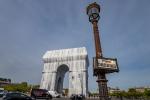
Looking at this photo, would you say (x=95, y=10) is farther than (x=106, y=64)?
Yes

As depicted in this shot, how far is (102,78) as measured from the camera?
12445 millimetres

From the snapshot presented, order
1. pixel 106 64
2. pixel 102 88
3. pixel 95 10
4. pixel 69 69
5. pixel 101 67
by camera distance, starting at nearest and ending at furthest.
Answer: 1. pixel 102 88
2. pixel 101 67
3. pixel 106 64
4. pixel 95 10
5. pixel 69 69

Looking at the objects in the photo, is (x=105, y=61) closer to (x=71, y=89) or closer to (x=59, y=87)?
(x=71, y=89)

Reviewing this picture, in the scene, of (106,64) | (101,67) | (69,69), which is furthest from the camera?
(69,69)

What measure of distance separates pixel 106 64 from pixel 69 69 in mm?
53517

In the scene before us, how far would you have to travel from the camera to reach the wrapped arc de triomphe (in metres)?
62.5

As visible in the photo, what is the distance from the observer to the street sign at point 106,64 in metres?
12.7

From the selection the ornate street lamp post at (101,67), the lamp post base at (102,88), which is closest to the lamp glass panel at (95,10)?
the ornate street lamp post at (101,67)

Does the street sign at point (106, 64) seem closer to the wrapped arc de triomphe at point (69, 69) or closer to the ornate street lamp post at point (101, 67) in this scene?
the ornate street lamp post at point (101, 67)

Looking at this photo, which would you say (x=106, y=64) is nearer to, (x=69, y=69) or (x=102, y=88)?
(x=102, y=88)

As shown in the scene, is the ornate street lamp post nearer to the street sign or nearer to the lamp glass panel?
the street sign

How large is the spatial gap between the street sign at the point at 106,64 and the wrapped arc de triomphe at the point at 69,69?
1916 inches

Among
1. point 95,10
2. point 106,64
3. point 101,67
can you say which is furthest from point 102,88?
point 95,10

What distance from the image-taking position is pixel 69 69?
65938 mm
